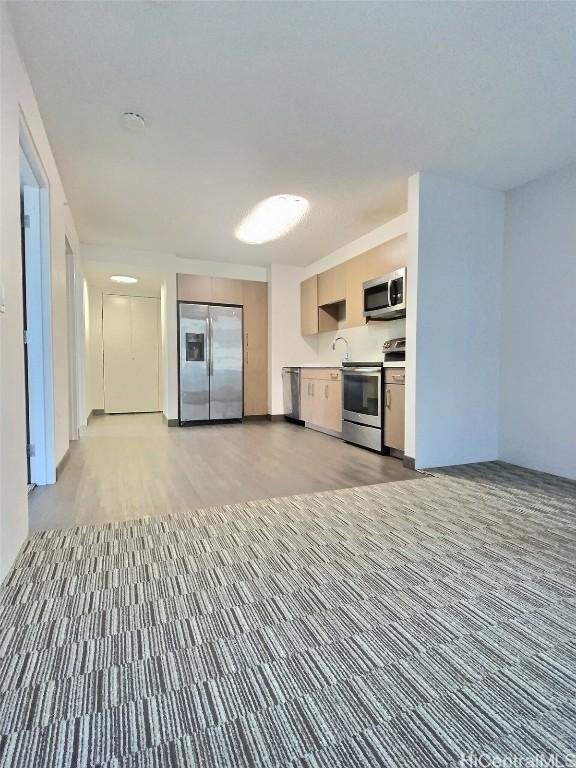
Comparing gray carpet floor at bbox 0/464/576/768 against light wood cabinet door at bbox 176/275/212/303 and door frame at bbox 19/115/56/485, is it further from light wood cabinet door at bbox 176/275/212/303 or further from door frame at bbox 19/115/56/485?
light wood cabinet door at bbox 176/275/212/303

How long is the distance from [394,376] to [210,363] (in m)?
3.18

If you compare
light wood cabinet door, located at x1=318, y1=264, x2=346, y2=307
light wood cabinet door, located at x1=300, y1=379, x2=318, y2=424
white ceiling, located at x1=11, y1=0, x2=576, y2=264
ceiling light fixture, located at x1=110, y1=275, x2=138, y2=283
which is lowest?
light wood cabinet door, located at x1=300, y1=379, x2=318, y2=424

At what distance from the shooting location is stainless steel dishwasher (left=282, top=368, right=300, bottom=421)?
19.1 feet

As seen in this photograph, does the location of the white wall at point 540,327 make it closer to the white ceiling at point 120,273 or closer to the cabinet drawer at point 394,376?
the cabinet drawer at point 394,376

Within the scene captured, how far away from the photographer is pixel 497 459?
3660mm

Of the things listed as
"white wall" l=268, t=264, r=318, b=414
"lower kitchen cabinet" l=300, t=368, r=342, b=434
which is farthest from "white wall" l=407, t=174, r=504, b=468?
"white wall" l=268, t=264, r=318, b=414

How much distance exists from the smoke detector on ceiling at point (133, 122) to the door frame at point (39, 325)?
0.75 meters

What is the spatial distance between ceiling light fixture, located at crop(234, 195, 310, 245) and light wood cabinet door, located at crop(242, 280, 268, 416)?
128 cm

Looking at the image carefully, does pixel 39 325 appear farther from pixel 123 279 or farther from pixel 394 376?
pixel 123 279

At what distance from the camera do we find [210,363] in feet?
19.4

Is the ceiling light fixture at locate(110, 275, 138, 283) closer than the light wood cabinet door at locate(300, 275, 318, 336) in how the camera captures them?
No

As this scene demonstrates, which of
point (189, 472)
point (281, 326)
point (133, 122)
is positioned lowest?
point (189, 472)

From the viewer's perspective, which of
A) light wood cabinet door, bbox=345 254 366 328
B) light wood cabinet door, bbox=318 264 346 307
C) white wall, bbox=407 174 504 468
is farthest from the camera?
light wood cabinet door, bbox=318 264 346 307

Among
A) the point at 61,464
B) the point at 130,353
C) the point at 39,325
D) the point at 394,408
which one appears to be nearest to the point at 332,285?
the point at 394,408
